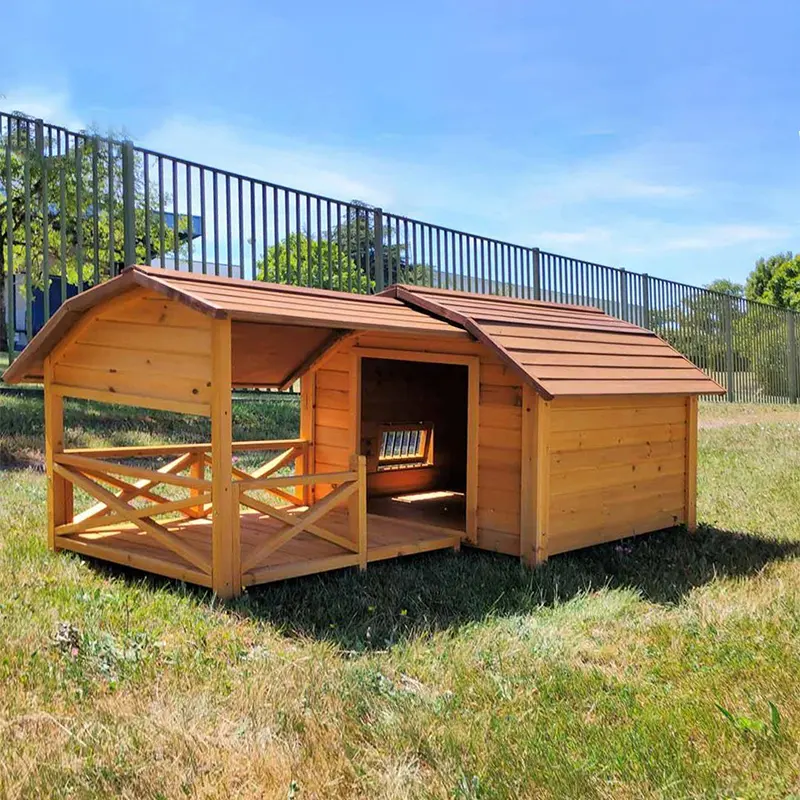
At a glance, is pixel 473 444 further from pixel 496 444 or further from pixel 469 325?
pixel 469 325

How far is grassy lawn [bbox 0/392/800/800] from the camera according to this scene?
318 centimetres

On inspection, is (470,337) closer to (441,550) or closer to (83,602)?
(441,550)

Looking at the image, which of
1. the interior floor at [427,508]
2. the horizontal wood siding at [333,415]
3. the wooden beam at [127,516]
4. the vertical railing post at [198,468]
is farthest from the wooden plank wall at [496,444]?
the wooden beam at [127,516]

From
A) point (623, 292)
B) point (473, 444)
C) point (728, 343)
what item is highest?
point (623, 292)

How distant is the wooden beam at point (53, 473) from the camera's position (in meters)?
6.61

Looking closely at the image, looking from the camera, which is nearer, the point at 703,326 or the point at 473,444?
the point at 473,444

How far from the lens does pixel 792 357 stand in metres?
27.5

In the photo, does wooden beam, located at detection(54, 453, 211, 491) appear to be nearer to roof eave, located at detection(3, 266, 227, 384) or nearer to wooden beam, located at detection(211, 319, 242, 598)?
wooden beam, located at detection(211, 319, 242, 598)

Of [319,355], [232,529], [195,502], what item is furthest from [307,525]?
[319,355]

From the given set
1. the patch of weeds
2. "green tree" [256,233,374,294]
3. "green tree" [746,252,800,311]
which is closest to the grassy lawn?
the patch of weeds

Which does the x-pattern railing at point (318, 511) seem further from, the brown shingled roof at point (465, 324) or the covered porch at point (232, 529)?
the brown shingled roof at point (465, 324)

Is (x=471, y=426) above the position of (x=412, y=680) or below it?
above

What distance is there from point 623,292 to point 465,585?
14866 mm

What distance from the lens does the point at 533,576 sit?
20.0 ft
